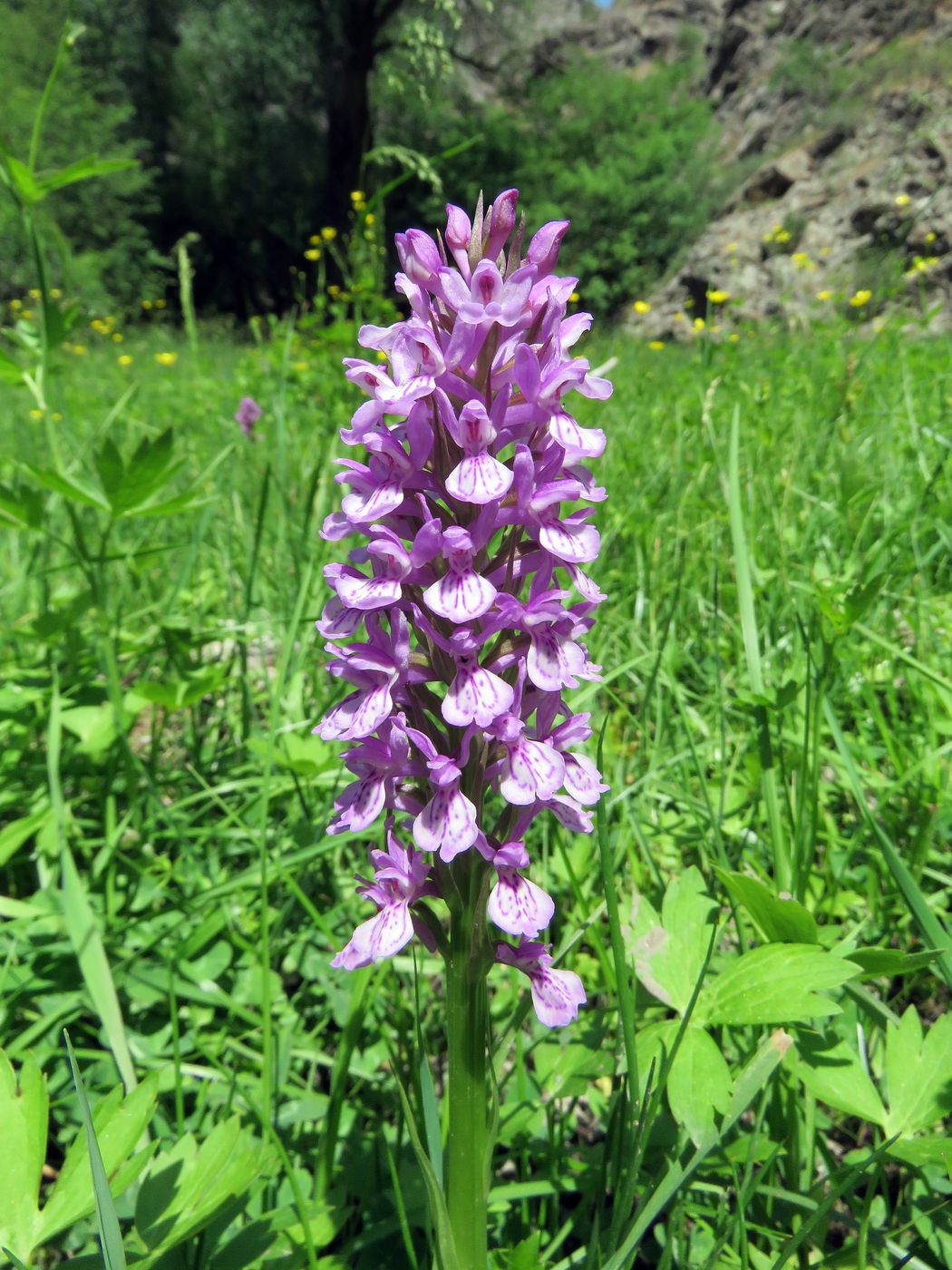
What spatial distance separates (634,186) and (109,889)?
34974 millimetres

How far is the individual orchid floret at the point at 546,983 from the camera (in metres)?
1.09

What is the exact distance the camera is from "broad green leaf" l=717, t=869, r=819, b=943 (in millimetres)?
1299

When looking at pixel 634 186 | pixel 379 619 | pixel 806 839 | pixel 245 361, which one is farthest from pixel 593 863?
pixel 634 186

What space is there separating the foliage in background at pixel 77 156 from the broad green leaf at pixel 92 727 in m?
23.9

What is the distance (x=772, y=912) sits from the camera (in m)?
1.33

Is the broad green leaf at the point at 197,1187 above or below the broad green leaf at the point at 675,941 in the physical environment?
below

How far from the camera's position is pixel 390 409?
1056mm

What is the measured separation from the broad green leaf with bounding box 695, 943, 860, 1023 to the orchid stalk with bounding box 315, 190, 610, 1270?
0.27 meters

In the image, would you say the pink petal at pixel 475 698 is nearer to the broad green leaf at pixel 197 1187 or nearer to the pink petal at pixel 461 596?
the pink petal at pixel 461 596

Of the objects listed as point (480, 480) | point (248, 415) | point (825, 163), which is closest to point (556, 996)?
point (480, 480)

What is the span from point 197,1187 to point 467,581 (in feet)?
3.13

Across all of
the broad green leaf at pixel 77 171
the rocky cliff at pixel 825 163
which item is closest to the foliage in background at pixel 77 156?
the rocky cliff at pixel 825 163

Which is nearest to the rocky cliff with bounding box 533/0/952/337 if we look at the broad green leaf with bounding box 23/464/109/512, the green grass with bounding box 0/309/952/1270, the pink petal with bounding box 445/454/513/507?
the green grass with bounding box 0/309/952/1270

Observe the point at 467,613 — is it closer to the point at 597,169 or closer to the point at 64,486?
the point at 64,486
